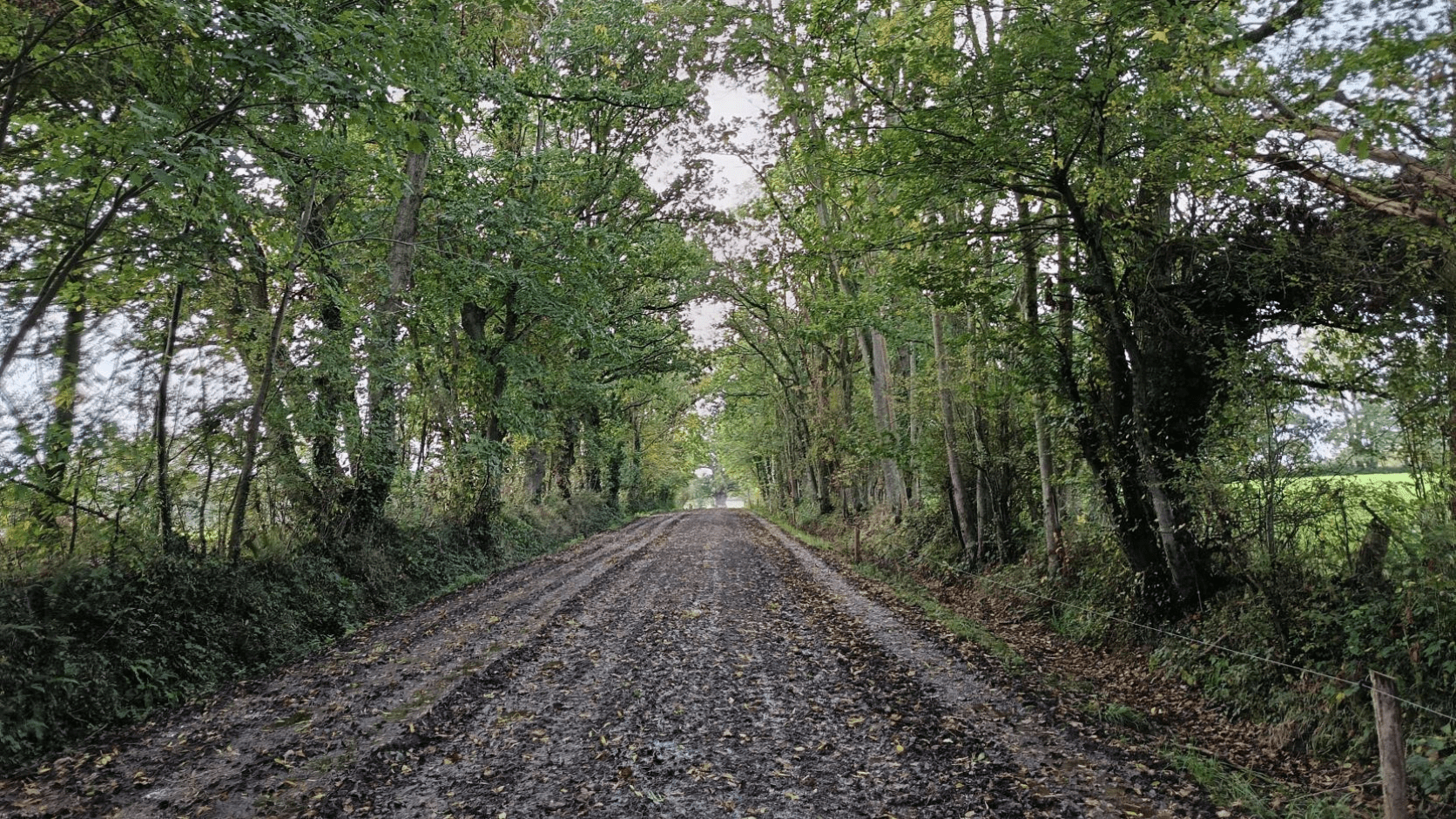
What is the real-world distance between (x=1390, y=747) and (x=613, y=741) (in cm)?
498

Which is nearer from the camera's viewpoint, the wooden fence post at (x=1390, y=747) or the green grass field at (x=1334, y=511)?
the wooden fence post at (x=1390, y=747)

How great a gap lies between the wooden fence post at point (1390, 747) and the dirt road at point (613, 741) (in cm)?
94

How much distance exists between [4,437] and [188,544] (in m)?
2.27

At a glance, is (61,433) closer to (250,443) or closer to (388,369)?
(250,443)

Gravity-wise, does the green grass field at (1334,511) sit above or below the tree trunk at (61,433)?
below

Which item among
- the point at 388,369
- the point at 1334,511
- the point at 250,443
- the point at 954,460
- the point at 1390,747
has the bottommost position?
the point at 1390,747

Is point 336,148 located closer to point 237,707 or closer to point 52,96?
point 52,96

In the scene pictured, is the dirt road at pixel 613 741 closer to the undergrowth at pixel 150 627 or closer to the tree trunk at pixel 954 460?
the undergrowth at pixel 150 627

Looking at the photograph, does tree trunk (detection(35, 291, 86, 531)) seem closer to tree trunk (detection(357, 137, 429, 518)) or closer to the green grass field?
tree trunk (detection(357, 137, 429, 518))

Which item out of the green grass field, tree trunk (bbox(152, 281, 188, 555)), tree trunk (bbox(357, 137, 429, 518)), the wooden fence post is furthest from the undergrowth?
the green grass field

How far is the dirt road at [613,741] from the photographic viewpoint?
15.0 ft

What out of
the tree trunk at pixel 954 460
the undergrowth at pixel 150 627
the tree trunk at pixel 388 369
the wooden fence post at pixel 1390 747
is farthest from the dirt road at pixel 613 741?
the tree trunk at pixel 954 460

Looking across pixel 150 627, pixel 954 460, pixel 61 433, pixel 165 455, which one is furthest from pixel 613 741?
pixel 954 460

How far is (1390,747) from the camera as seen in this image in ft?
12.8
